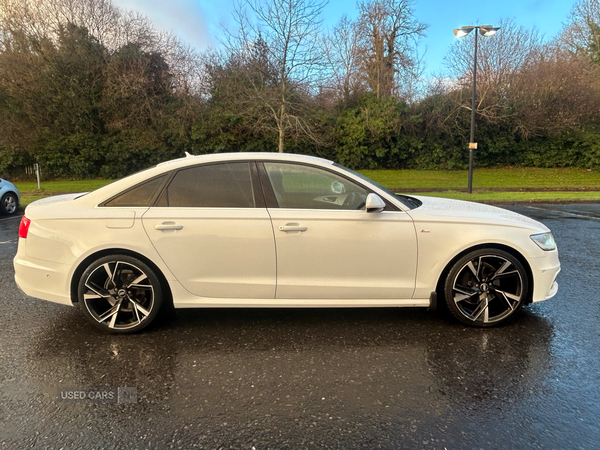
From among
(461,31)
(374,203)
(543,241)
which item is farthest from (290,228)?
(461,31)

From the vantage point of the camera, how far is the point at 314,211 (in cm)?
346

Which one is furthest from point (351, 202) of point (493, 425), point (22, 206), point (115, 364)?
point (22, 206)

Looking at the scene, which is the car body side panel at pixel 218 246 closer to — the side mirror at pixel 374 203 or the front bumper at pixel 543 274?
the side mirror at pixel 374 203

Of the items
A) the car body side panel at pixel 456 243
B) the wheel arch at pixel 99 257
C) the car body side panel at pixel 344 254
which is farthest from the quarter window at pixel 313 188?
the wheel arch at pixel 99 257

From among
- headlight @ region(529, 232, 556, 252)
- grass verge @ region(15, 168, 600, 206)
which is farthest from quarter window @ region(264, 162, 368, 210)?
grass verge @ region(15, 168, 600, 206)

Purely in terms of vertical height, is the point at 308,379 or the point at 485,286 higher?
the point at 485,286

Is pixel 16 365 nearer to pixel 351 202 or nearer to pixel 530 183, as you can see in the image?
pixel 351 202

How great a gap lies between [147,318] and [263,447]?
1792 millimetres

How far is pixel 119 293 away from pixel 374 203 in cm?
236

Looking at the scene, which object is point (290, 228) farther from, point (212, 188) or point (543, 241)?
point (543, 241)

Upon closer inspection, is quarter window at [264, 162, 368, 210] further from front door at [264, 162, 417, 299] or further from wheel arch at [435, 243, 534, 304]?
wheel arch at [435, 243, 534, 304]

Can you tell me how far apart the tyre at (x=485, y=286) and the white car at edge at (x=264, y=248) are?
0.04 ft

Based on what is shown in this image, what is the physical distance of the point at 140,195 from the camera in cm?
350

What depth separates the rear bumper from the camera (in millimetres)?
3404
